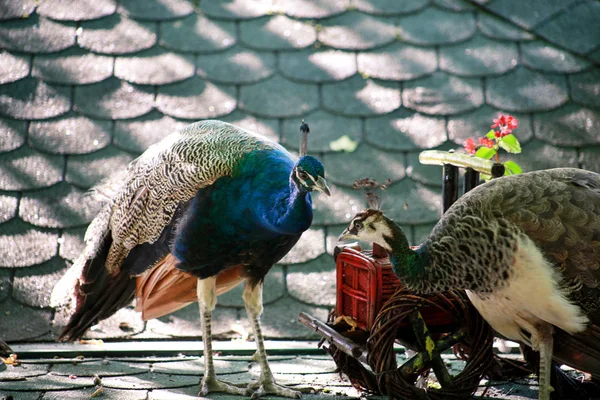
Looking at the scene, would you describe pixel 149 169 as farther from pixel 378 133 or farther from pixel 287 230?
pixel 378 133

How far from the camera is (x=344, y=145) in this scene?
3.93 m

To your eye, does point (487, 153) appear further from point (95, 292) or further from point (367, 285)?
point (95, 292)

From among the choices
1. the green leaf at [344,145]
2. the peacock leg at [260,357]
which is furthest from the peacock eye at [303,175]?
the green leaf at [344,145]

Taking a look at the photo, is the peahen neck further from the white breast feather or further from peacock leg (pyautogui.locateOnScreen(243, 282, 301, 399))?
peacock leg (pyautogui.locateOnScreen(243, 282, 301, 399))

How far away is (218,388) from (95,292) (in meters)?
0.82

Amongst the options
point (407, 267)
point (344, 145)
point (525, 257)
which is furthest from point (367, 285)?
point (344, 145)

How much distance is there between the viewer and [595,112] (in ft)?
13.0

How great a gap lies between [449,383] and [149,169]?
151cm

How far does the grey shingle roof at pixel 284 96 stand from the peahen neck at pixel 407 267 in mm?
940

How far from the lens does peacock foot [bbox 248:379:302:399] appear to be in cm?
302

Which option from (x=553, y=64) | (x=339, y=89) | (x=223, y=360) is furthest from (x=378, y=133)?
(x=223, y=360)

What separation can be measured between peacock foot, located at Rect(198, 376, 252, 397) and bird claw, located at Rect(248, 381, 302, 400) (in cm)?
4

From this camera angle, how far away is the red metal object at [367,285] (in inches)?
111

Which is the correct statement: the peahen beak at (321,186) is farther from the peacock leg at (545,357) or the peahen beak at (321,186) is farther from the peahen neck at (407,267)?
the peacock leg at (545,357)
